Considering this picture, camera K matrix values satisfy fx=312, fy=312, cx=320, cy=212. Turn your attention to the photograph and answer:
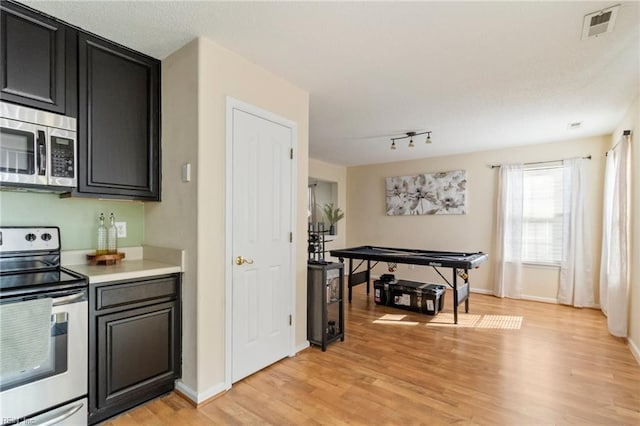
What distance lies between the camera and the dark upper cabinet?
1741 millimetres

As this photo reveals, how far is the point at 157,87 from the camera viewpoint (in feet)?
7.85

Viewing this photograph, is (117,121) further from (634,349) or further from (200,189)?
(634,349)

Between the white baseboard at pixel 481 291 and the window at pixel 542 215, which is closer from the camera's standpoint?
the window at pixel 542 215

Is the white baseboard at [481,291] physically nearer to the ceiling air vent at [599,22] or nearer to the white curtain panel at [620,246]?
the white curtain panel at [620,246]

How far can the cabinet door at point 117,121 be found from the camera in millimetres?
2039

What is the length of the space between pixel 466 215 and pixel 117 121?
16.8ft

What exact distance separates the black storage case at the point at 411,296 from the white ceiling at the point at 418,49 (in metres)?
2.18

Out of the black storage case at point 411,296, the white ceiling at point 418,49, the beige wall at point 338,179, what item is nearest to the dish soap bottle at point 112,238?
the white ceiling at point 418,49

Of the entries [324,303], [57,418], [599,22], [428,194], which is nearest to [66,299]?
[57,418]

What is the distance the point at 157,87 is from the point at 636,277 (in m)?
4.53

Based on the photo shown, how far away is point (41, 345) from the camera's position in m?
1.56

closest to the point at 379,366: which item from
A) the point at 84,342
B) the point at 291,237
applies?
the point at 291,237

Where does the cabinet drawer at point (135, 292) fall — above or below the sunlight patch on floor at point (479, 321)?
above

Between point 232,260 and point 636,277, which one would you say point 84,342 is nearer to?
point 232,260
